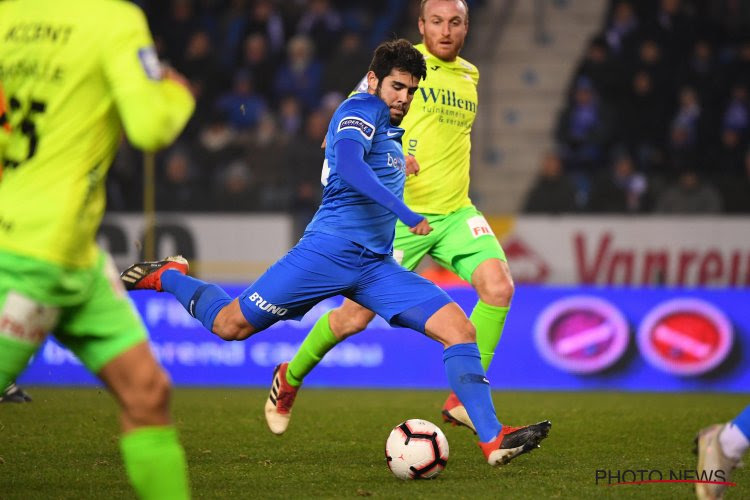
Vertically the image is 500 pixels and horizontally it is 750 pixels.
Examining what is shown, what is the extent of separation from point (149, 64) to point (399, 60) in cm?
216

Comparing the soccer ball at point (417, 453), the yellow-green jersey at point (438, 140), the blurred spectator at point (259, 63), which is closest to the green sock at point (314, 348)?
the yellow-green jersey at point (438, 140)

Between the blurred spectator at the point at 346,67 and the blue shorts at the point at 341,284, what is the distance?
8667 millimetres

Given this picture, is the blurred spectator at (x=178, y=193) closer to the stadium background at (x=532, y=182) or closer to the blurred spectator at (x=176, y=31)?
the stadium background at (x=532, y=182)

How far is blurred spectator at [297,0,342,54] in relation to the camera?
14.9m

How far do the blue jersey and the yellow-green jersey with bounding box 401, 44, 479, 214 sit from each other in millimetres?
1224

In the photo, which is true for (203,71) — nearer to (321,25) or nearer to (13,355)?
(321,25)

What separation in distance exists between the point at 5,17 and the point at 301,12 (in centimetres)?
1182

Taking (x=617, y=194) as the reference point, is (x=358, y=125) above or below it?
above

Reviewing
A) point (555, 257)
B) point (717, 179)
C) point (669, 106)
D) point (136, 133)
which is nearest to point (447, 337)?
point (136, 133)

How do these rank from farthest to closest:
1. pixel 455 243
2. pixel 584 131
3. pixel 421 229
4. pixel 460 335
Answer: pixel 584 131 → pixel 455 243 → pixel 460 335 → pixel 421 229

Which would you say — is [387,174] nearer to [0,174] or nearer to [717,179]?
[0,174]

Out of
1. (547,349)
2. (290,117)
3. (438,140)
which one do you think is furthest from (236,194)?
(438,140)

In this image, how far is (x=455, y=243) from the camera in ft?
23.0

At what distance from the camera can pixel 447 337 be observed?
5.61 metres
